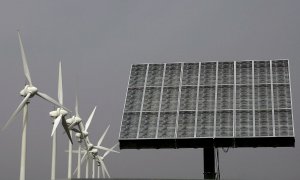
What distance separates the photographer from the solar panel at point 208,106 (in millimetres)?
64562

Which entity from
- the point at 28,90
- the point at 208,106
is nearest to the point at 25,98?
the point at 28,90

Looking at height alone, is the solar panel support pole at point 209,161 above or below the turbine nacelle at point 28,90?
below

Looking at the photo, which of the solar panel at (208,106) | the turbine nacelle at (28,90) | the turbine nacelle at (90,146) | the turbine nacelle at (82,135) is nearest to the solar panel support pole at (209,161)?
the solar panel at (208,106)

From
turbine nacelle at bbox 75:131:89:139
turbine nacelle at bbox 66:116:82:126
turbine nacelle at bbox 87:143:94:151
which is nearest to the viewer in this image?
turbine nacelle at bbox 66:116:82:126

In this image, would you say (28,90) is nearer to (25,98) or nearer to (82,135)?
(25,98)

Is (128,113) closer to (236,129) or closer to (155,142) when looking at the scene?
(155,142)

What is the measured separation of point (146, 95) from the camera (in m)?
69.8

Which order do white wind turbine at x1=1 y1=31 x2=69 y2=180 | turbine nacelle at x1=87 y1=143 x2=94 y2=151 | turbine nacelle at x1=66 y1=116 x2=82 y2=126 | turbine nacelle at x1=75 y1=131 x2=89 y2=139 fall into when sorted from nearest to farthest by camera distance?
white wind turbine at x1=1 y1=31 x2=69 y2=180 → turbine nacelle at x1=66 y1=116 x2=82 y2=126 → turbine nacelle at x1=75 y1=131 x2=89 y2=139 → turbine nacelle at x1=87 y1=143 x2=94 y2=151

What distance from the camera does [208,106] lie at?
67750mm

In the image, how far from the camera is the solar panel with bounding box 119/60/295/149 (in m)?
64.6

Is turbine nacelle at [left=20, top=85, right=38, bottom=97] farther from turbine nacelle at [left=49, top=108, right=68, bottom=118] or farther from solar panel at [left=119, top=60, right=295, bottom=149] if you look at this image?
solar panel at [left=119, top=60, right=295, bottom=149]

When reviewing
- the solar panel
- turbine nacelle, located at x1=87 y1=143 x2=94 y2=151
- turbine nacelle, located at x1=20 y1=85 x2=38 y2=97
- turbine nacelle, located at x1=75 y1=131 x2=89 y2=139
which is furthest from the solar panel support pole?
turbine nacelle, located at x1=87 y1=143 x2=94 y2=151

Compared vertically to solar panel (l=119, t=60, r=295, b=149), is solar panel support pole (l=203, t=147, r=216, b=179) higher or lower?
lower

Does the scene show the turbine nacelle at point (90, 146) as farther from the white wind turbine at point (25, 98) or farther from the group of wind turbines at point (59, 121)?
the white wind turbine at point (25, 98)
